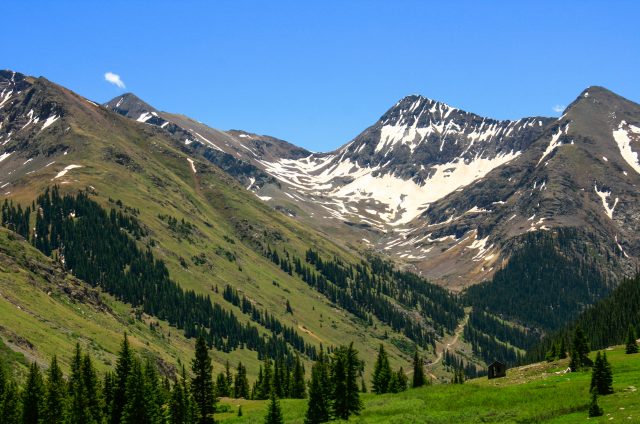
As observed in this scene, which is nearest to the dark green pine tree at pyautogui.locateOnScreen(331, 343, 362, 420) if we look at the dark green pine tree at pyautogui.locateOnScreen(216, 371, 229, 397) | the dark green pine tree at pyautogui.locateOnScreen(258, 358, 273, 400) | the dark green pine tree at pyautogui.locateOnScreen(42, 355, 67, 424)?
the dark green pine tree at pyautogui.locateOnScreen(42, 355, 67, 424)

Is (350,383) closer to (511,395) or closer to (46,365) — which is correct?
(511,395)

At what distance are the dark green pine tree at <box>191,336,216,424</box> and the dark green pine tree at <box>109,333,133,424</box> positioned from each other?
8747 millimetres

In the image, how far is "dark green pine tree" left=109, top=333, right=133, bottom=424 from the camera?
95000 millimetres

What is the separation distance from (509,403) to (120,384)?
50190 mm


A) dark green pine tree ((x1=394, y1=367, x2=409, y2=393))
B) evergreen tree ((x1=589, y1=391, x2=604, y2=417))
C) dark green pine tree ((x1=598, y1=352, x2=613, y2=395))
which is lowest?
dark green pine tree ((x1=394, y1=367, x2=409, y2=393))

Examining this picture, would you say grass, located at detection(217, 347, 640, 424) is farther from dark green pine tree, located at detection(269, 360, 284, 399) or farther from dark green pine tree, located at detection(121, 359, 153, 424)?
dark green pine tree, located at detection(269, 360, 284, 399)

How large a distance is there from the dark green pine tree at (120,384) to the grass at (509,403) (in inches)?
585

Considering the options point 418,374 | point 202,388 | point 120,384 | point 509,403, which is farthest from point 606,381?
point 120,384

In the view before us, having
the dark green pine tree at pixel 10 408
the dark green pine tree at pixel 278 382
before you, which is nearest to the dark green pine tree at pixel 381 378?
the dark green pine tree at pixel 278 382

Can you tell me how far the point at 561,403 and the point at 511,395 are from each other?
11735 millimetres

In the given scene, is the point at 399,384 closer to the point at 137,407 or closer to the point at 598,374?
the point at 137,407

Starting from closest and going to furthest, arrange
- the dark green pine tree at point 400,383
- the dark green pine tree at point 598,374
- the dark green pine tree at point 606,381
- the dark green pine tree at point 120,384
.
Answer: the dark green pine tree at point 606,381 → the dark green pine tree at point 598,374 → the dark green pine tree at point 120,384 → the dark green pine tree at point 400,383

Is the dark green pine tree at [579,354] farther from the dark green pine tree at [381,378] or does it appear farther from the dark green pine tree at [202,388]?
the dark green pine tree at [202,388]

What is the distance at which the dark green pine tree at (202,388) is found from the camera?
315 feet
